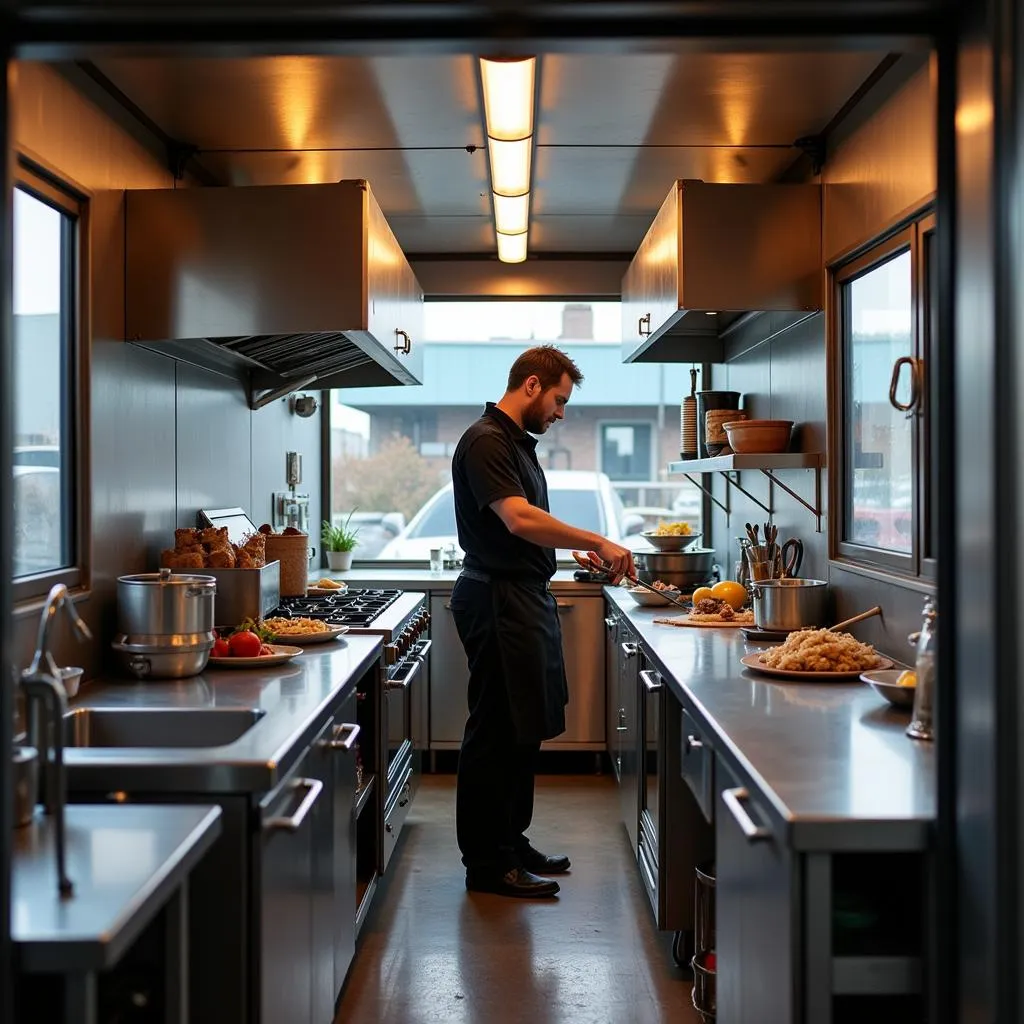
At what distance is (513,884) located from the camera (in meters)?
3.62

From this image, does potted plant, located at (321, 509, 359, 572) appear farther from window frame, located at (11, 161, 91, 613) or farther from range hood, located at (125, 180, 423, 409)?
window frame, located at (11, 161, 91, 613)

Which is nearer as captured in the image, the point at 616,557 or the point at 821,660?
the point at 821,660

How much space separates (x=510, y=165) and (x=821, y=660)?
1.92 metres

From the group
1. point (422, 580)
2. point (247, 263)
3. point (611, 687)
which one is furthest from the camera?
point (422, 580)

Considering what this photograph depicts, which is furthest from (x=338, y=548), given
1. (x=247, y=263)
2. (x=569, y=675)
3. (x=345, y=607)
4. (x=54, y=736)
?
(x=54, y=736)

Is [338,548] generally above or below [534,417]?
below

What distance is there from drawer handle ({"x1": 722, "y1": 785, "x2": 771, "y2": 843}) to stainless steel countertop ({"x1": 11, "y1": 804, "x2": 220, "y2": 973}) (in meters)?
0.81

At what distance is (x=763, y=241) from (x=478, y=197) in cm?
145

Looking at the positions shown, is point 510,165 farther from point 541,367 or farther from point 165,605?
point 165,605

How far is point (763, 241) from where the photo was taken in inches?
139

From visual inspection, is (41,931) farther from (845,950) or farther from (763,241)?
(763,241)

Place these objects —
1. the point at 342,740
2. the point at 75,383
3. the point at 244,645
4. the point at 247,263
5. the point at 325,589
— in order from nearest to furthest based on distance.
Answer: the point at 342,740, the point at 75,383, the point at 244,645, the point at 247,263, the point at 325,589

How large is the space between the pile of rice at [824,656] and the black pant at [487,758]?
3.26 ft

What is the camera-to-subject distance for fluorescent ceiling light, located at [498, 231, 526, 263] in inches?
191
